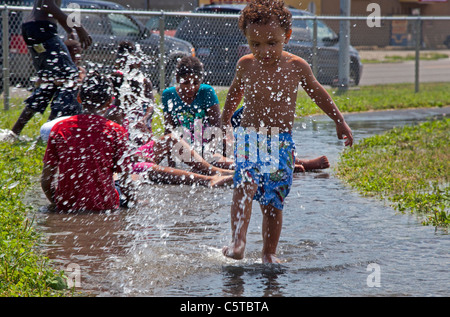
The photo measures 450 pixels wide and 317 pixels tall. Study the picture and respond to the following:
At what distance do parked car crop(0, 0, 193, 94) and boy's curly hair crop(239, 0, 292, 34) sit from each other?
23.2 feet

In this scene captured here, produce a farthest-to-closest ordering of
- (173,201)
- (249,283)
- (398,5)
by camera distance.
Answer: (398,5) < (173,201) < (249,283)

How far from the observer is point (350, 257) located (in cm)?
454

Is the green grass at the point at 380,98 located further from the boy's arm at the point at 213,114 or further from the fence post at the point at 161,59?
the boy's arm at the point at 213,114

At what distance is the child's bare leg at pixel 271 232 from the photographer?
447 centimetres

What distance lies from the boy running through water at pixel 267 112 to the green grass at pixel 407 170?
4.97 feet

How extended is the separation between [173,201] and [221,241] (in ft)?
4.67

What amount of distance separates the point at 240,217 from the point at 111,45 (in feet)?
32.0

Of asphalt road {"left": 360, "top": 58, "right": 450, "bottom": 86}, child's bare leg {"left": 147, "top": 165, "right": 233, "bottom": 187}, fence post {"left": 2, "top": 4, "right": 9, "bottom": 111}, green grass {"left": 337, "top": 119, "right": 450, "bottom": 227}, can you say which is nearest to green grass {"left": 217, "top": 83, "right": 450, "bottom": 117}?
asphalt road {"left": 360, "top": 58, "right": 450, "bottom": 86}

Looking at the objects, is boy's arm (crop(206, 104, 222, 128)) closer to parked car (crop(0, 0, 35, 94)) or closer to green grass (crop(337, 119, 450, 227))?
green grass (crop(337, 119, 450, 227))

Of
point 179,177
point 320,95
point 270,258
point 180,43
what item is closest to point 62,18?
point 179,177

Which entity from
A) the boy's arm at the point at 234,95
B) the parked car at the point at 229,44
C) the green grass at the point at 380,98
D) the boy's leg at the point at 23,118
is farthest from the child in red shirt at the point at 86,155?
the parked car at the point at 229,44

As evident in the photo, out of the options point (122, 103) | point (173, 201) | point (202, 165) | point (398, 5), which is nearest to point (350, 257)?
point (173, 201)

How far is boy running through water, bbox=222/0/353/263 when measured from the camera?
14.3 feet
